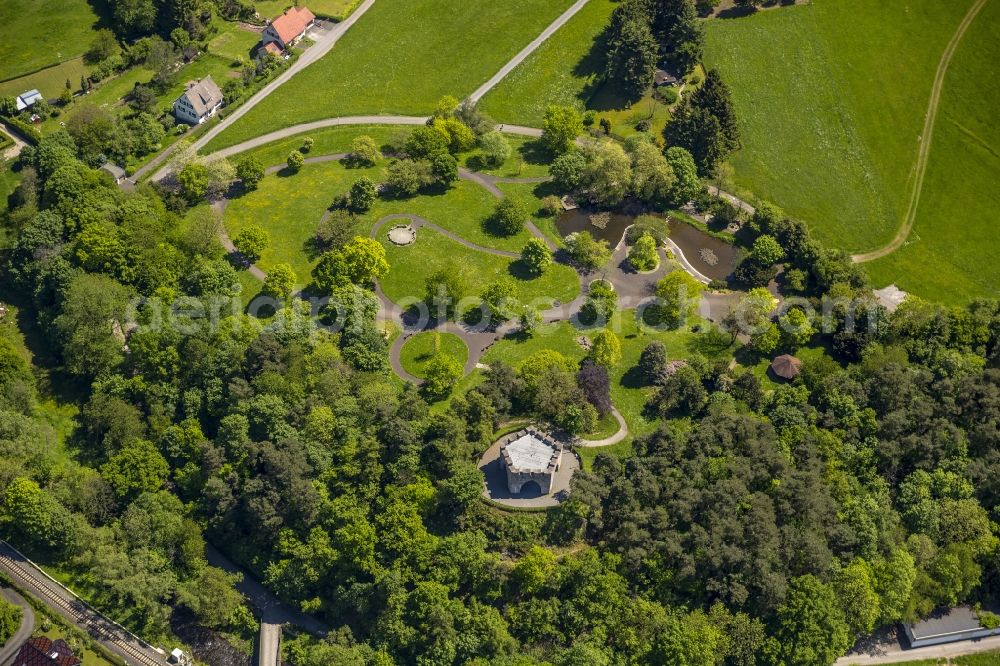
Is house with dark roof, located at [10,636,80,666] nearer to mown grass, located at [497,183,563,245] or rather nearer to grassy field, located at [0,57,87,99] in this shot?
mown grass, located at [497,183,563,245]

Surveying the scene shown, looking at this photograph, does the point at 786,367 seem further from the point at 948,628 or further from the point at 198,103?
the point at 198,103

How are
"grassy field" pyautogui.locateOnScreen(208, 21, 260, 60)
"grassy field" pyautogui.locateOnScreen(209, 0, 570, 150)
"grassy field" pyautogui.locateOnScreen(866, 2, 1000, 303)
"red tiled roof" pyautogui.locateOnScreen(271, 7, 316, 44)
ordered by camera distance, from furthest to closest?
"grassy field" pyautogui.locateOnScreen(208, 21, 260, 60) → "red tiled roof" pyautogui.locateOnScreen(271, 7, 316, 44) → "grassy field" pyautogui.locateOnScreen(209, 0, 570, 150) → "grassy field" pyautogui.locateOnScreen(866, 2, 1000, 303)

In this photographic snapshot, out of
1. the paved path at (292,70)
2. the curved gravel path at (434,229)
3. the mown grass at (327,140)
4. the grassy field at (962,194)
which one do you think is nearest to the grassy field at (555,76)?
the mown grass at (327,140)

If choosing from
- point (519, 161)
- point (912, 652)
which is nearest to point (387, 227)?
point (519, 161)

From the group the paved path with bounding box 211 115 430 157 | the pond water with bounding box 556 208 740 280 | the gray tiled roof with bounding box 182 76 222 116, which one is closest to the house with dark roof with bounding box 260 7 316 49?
the gray tiled roof with bounding box 182 76 222 116

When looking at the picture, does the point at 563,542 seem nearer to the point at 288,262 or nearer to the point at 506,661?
the point at 506,661

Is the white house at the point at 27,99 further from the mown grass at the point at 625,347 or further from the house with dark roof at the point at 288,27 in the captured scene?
the mown grass at the point at 625,347

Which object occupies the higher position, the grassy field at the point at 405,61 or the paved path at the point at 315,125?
the grassy field at the point at 405,61
